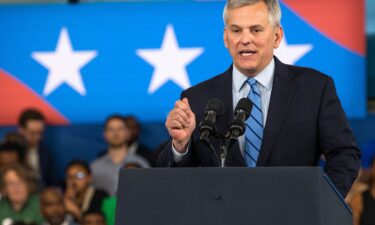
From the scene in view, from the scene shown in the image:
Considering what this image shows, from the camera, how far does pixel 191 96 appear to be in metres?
3.30

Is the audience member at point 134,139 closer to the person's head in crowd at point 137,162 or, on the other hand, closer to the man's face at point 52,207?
the person's head in crowd at point 137,162

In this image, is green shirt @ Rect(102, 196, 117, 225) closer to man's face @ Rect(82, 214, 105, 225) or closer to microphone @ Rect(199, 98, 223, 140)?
man's face @ Rect(82, 214, 105, 225)

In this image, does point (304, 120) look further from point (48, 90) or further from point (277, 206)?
point (48, 90)

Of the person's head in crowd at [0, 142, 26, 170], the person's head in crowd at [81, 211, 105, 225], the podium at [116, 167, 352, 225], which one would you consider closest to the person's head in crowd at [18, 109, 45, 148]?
the person's head in crowd at [0, 142, 26, 170]

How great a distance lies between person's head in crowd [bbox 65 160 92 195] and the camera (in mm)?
7066

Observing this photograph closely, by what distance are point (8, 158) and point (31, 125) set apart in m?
0.41

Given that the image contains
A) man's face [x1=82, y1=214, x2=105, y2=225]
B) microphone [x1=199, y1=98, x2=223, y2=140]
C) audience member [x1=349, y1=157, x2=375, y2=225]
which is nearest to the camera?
microphone [x1=199, y1=98, x2=223, y2=140]

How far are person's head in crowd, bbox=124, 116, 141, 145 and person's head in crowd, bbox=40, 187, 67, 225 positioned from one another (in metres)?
0.78

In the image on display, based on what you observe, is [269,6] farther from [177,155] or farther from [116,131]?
[116,131]

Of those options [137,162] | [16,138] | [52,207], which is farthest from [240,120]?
[16,138]

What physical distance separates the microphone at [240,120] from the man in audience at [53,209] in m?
Result: 3.89

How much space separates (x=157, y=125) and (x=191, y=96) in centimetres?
430

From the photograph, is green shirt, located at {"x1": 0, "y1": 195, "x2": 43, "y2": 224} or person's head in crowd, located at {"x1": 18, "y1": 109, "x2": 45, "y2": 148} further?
person's head in crowd, located at {"x1": 18, "y1": 109, "x2": 45, "y2": 148}

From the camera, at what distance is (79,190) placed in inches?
279
